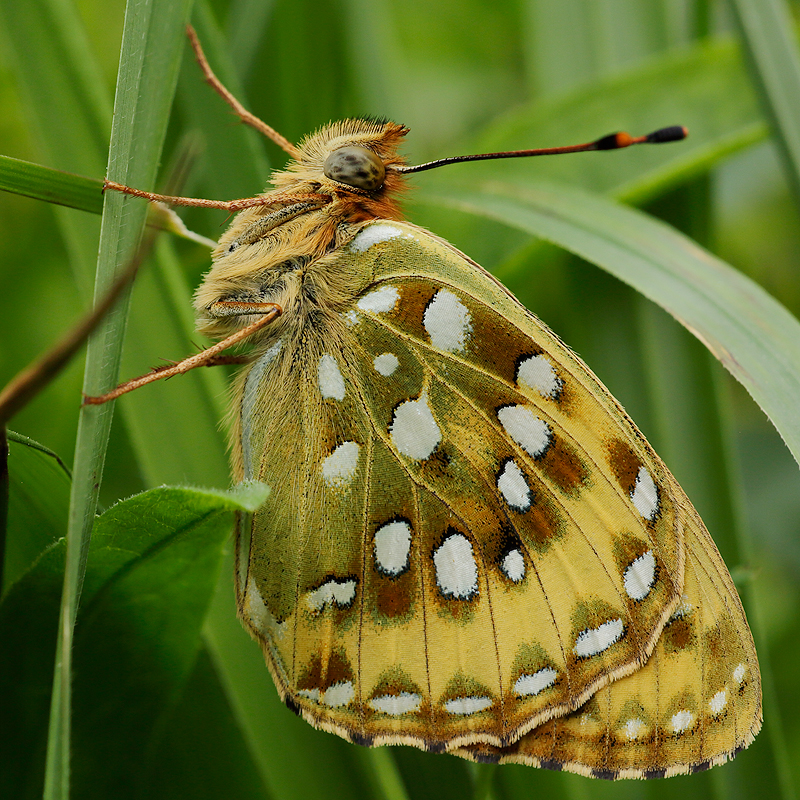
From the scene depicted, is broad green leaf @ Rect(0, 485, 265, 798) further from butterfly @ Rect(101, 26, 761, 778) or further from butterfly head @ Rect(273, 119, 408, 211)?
butterfly head @ Rect(273, 119, 408, 211)

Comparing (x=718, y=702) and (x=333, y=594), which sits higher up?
(x=333, y=594)

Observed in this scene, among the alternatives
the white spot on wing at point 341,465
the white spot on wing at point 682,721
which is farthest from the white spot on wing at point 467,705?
the white spot on wing at point 341,465

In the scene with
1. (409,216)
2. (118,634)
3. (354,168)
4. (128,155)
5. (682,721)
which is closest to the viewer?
(128,155)

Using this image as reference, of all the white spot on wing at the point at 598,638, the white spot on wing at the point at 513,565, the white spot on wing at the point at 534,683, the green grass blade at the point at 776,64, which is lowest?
the white spot on wing at the point at 534,683

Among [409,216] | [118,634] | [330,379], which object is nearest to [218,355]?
[330,379]

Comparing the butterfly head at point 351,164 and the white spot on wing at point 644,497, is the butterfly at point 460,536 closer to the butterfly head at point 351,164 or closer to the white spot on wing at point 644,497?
the white spot on wing at point 644,497

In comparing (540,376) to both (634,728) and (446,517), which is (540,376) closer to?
(446,517)

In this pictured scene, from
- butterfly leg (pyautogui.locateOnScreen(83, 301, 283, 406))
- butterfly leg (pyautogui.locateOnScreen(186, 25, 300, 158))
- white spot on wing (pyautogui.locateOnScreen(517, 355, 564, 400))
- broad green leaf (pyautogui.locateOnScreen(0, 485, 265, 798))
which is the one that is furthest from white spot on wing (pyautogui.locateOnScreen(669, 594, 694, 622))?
butterfly leg (pyautogui.locateOnScreen(186, 25, 300, 158))
